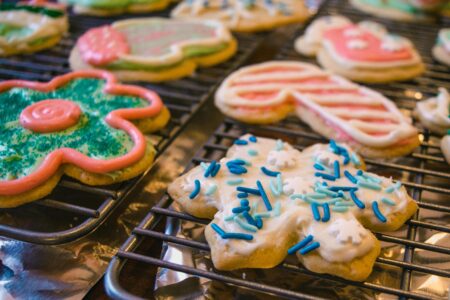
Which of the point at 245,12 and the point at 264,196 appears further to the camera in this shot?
the point at 245,12

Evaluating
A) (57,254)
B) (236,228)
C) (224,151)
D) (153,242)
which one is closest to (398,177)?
(224,151)

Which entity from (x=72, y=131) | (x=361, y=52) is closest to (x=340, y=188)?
(x=72, y=131)

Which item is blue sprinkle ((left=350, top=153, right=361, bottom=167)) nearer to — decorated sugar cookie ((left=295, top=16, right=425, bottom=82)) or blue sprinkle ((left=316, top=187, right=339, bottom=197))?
blue sprinkle ((left=316, top=187, right=339, bottom=197))

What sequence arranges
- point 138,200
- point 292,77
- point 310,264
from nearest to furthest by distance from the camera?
point 310,264, point 138,200, point 292,77

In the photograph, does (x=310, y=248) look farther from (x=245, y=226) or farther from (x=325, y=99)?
(x=325, y=99)

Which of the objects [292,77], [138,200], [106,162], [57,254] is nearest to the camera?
[57,254]

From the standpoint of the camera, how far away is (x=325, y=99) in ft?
5.83

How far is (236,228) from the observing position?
117 centimetres

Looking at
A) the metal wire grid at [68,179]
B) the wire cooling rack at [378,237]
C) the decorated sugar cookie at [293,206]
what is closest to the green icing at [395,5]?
the metal wire grid at [68,179]

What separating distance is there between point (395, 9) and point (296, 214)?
187 cm

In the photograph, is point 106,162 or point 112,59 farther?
point 112,59

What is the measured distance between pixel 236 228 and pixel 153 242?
286 mm

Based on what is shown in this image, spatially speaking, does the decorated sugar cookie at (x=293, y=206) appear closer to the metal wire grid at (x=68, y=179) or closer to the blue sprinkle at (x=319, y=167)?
the blue sprinkle at (x=319, y=167)

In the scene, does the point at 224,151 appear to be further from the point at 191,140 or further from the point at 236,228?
the point at 236,228
